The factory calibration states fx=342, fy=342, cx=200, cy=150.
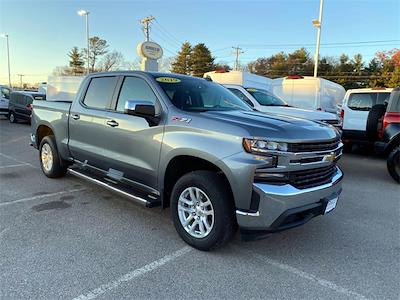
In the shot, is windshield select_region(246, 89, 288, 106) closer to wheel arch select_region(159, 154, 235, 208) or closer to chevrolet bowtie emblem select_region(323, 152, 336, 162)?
chevrolet bowtie emblem select_region(323, 152, 336, 162)

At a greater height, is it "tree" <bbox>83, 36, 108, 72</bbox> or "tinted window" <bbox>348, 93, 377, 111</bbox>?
"tree" <bbox>83, 36, 108, 72</bbox>

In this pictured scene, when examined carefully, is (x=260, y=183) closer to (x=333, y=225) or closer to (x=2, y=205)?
(x=333, y=225)

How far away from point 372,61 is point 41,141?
181 ft

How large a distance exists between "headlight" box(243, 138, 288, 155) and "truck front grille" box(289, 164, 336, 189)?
29 centimetres

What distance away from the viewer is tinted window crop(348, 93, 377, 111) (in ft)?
33.2

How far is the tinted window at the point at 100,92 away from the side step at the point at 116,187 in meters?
1.02

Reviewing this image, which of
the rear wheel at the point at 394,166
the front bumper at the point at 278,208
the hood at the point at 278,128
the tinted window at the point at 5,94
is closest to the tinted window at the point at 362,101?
the rear wheel at the point at 394,166

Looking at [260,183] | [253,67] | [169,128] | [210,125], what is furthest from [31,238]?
[253,67]

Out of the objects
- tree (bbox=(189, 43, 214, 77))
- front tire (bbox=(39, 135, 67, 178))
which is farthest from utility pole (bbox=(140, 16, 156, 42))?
front tire (bbox=(39, 135, 67, 178))

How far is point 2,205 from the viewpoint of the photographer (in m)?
4.88

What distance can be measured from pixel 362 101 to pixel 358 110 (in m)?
0.35

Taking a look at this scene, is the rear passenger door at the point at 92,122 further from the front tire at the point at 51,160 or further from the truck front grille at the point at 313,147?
the truck front grille at the point at 313,147

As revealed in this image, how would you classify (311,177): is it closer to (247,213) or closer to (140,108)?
(247,213)

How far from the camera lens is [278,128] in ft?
10.8
